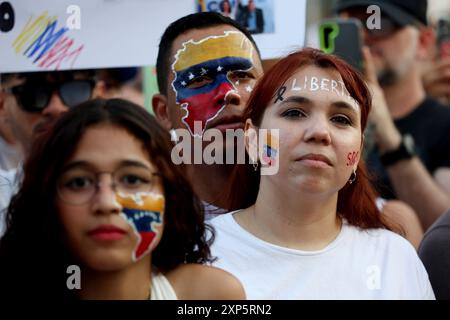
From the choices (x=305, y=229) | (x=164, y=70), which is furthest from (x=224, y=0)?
(x=305, y=229)

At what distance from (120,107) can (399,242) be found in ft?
3.02

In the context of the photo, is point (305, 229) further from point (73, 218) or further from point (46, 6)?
point (46, 6)

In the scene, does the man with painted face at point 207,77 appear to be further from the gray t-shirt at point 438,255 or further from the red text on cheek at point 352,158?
the gray t-shirt at point 438,255

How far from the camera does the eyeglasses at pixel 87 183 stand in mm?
1896

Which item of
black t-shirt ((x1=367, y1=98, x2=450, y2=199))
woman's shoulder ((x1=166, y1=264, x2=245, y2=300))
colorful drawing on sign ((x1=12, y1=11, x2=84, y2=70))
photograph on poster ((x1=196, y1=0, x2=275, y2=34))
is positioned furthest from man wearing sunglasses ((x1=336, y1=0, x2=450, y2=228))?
woman's shoulder ((x1=166, y1=264, x2=245, y2=300))

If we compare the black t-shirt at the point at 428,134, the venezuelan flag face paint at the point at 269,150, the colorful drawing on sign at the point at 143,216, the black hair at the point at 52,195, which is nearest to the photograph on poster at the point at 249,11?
the venezuelan flag face paint at the point at 269,150

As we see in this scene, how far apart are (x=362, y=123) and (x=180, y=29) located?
2.37ft

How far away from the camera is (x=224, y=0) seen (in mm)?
2986

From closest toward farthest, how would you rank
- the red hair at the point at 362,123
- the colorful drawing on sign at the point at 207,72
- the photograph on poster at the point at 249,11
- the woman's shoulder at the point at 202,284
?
the woman's shoulder at the point at 202,284 < the red hair at the point at 362,123 < the colorful drawing on sign at the point at 207,72 < the photograph on poster at the point at 249,11

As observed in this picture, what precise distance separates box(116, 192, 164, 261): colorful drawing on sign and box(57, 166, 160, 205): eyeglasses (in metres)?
0.02

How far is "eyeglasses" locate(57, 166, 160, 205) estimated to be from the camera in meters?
1.90

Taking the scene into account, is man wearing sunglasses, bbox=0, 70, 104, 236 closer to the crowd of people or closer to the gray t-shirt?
the crowd of people

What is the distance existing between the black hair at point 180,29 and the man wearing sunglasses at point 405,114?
0.97 m

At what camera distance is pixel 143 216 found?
6.41 ft
